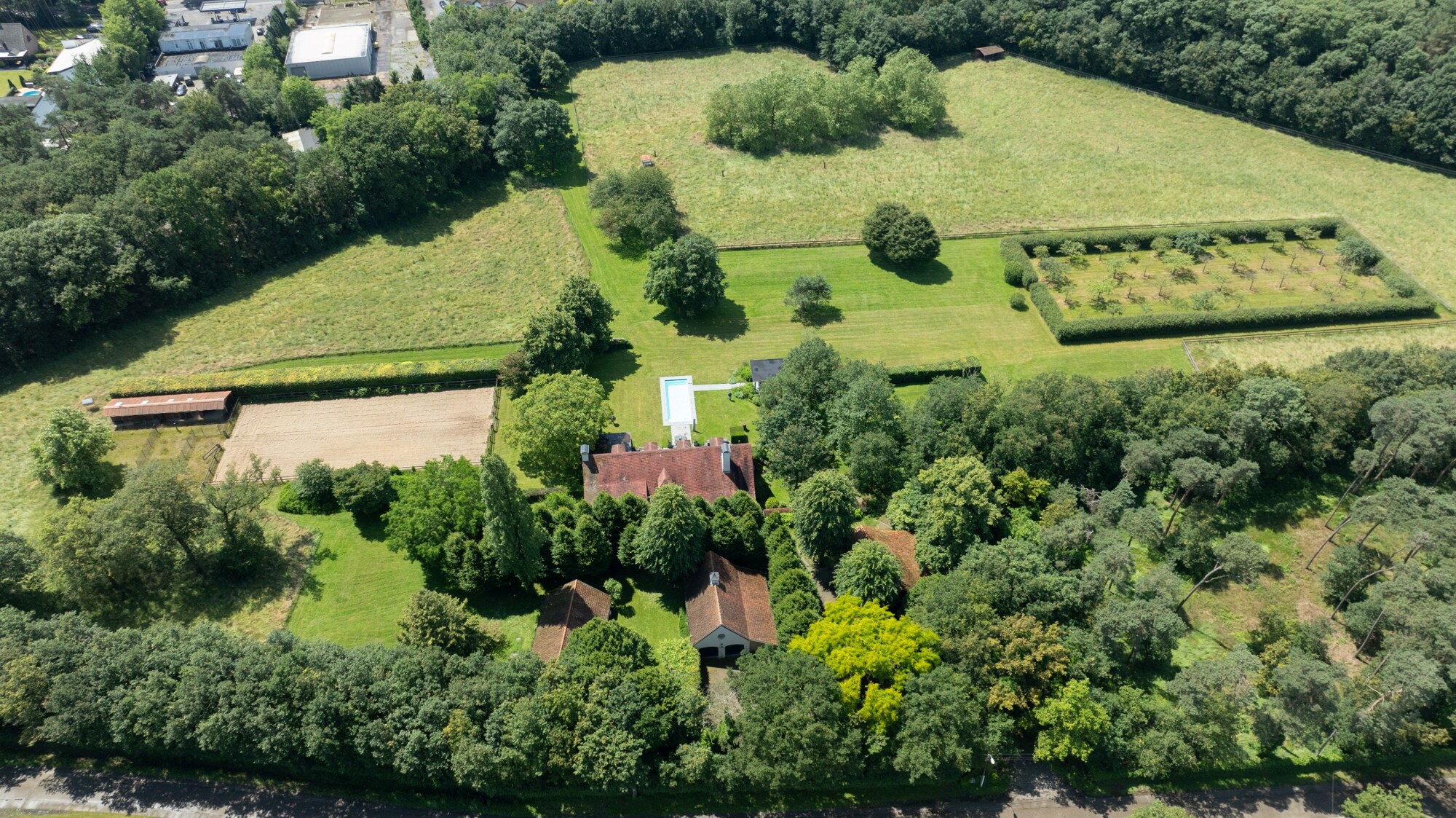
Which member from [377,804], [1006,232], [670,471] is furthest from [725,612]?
[1006,232]

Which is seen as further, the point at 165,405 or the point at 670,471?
the point at 165,405

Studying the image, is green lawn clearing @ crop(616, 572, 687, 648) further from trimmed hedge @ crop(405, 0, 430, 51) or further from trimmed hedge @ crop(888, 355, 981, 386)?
trimmed hedge @ crop(405, 0, 430, 51)

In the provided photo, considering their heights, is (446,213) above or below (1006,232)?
above

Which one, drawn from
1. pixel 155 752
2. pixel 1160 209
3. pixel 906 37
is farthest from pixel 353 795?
pixel 906 37

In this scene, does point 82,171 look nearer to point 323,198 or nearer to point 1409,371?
point 323,198

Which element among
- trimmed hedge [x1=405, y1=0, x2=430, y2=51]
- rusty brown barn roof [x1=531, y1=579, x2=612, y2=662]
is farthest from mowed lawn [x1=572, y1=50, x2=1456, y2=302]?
rusty brown barn roof [x1=531, y1=579, x2=612, y2=662]

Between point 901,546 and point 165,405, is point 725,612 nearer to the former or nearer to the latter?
point 901,546
